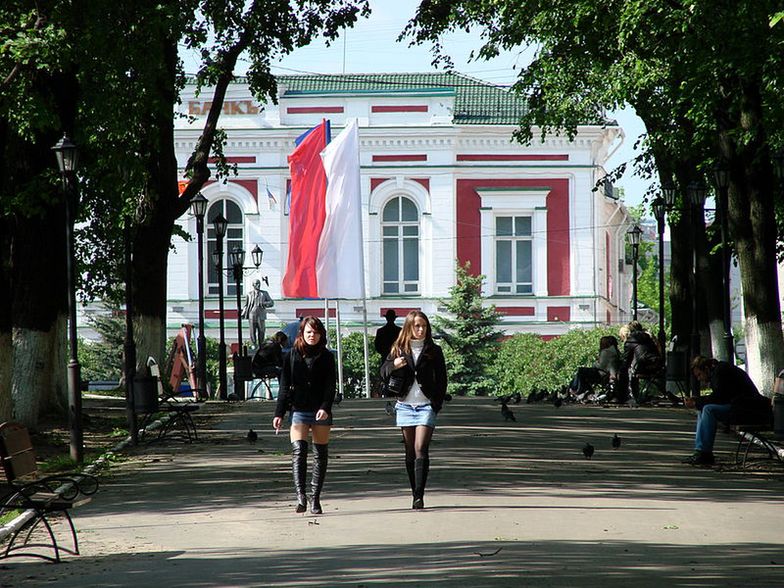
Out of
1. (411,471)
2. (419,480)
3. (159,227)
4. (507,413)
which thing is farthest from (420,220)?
(419,480)

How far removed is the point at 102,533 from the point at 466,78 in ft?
161

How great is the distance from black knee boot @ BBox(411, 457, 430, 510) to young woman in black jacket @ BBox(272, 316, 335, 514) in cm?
85

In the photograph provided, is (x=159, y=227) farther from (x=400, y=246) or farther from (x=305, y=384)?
(x=400, y=246)

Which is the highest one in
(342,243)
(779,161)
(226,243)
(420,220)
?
(420,220)

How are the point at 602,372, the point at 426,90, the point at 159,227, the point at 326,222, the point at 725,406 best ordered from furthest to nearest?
1. the point at 426,90
2. the point at 326,222
3. the point at 602,372
4. the point at 159,227
5. the point at 725,406

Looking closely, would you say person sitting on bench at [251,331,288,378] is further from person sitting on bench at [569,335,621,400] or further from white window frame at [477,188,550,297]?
white window frame at [477,188,550,297]

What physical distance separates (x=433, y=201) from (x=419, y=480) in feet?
142

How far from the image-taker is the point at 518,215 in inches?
2228

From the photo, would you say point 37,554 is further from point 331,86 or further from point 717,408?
point 331,86

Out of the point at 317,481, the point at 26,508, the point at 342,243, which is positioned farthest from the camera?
the point at 342,243

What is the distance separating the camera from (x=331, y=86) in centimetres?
5750

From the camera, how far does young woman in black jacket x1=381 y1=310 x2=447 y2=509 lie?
1367 centimetres

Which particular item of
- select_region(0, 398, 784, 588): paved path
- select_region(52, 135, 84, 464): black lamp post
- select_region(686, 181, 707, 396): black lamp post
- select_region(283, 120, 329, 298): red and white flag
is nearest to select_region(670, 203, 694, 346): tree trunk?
select_region(686, 181, 707, 396): black lamp post

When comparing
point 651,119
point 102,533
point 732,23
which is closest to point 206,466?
point 102,533
